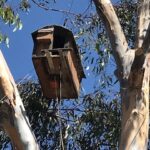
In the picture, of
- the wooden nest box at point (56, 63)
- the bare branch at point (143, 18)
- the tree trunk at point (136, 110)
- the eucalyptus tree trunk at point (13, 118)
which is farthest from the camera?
the bare branch at point (143, 18)

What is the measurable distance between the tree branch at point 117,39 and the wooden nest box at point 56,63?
0.96 feet

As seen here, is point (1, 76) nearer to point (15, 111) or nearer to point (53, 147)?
point (15, 111)

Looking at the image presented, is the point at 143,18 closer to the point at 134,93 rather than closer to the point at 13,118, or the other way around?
the point at 134,93

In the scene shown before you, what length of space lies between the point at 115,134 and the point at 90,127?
12.4 inches

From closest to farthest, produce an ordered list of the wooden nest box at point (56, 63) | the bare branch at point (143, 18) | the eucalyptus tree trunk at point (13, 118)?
the eucalyptus tree trunk at point (13, 118) < the wooden nest box at point (56, 63) < the bare branch at point (143, 18)

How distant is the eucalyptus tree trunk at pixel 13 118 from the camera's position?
3396 millimetres

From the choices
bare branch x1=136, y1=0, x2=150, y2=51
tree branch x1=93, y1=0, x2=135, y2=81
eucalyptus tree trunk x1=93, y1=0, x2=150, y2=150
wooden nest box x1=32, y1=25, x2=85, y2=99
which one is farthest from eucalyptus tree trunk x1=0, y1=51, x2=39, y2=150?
bare branch x1=136, y1=0, x2=150, y2=51

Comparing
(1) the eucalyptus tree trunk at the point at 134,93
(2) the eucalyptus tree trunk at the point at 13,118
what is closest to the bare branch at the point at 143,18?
(1) the eucalyptus tree trunk at the point at 134,93

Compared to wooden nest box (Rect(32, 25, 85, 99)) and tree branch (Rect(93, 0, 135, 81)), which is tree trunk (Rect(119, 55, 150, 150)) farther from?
wooden nest box (Rect(32, 25, 85, 99))

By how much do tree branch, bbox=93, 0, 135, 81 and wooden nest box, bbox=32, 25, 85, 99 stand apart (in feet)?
0.96

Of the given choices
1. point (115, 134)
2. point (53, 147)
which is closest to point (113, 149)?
point (115, 134)

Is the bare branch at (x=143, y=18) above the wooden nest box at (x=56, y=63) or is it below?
above

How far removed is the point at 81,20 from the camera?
5.49 meters

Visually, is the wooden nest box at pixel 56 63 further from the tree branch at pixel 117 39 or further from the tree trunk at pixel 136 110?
the tree trunk at pixel 136 110
